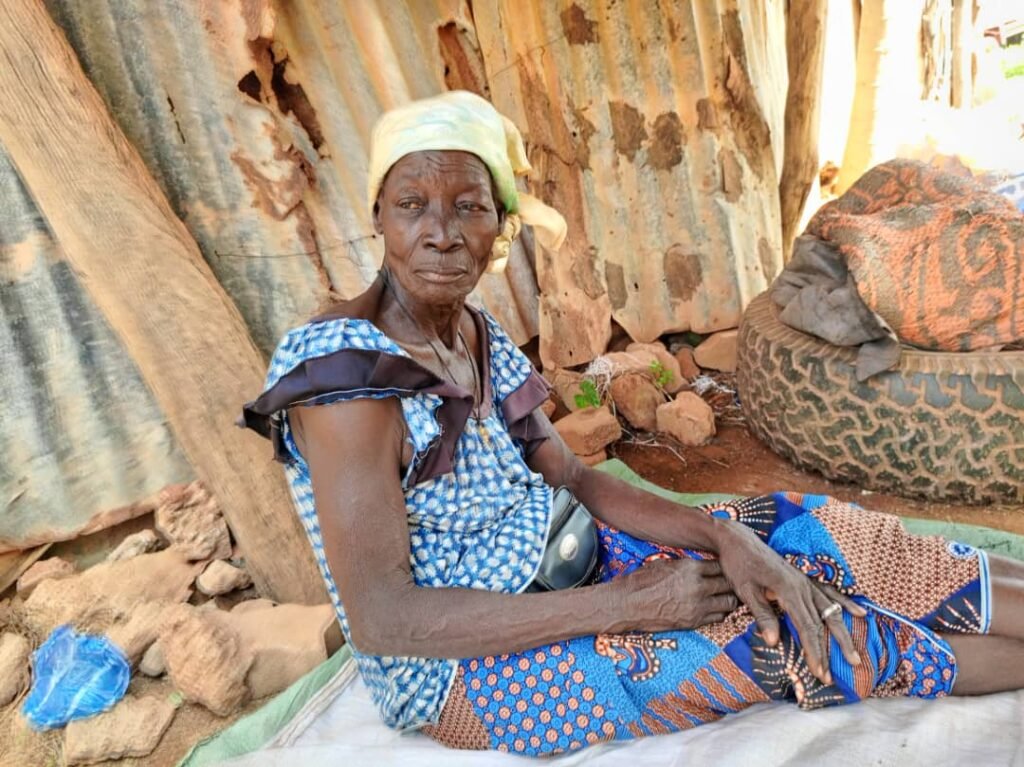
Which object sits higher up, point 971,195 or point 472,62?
point 472,62

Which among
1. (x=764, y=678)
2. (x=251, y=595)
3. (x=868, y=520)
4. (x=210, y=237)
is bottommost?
(x=251, y=595)

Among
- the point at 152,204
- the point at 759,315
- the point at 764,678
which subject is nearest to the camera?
the point at 764,678

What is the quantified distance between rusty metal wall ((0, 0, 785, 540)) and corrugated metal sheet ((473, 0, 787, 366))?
0.01 metres

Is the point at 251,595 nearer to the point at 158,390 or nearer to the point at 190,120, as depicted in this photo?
the point at 158,390

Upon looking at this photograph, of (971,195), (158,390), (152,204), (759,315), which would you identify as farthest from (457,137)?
(971,195)

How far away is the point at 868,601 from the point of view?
1428 mm

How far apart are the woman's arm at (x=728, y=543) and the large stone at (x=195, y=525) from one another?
4.32 feet

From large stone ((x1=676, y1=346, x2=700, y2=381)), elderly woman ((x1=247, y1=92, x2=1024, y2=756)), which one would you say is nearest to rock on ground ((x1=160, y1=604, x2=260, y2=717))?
elderly woman ((x1=247, y1=92, x2=1024, y2=756))

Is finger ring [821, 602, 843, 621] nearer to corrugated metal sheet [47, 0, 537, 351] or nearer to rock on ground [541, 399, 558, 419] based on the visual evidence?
corrugated metal sheet [47, 0, 537, 351]

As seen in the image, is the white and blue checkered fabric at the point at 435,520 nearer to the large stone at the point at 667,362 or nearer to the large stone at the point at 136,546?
the large stone at the point at 136,546

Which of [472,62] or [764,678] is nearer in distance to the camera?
[764,678]

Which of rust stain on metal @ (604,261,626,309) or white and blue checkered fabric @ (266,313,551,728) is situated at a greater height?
white and blue checkered fabric @ (266,313,551,728)

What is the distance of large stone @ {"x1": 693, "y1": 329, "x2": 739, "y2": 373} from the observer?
3.98 meters

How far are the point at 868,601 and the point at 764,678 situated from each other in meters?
0.28
